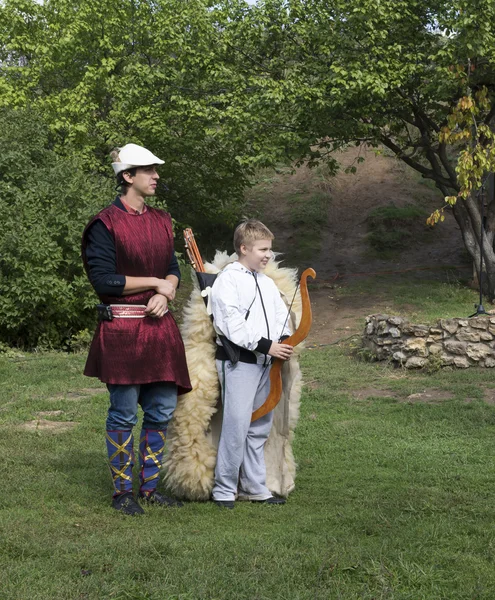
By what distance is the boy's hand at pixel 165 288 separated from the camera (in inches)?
193

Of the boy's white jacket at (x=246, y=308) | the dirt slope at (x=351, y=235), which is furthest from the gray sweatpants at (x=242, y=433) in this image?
the dirt slope at (x=351, y=235)

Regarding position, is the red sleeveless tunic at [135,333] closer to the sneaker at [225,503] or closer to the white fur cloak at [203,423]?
the white fur cloak at [203,423]

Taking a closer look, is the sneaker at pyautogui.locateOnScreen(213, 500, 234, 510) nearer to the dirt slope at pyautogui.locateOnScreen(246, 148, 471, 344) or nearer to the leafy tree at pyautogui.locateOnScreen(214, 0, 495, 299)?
the dirt slope at pyautogui.locateOnScreen(246, 148, 471, 344)

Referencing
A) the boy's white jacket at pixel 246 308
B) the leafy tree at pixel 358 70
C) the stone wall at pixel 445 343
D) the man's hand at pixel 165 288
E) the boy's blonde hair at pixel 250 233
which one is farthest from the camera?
the leafy tree at pixel 358 70

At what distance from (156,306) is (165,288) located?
0.41 feet

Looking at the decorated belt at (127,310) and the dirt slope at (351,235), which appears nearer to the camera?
the decorated belt at (127,310)

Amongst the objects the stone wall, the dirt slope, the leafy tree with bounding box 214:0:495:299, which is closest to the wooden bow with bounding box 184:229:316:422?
the stone wall

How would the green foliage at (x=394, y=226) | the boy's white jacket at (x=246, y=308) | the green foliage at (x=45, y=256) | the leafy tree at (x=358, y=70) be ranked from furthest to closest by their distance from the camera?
1. the green foliage at (x=394, y=226)
2. the leafy tree at (x=358, y=70)
3. the green foliage at (x=45, y=256)
4. the boy's white jacket at (x=246, y=308)

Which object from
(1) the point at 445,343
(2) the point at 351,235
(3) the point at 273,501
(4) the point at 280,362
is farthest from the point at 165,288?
(2) the point at 351,235

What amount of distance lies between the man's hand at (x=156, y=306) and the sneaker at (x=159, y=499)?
3.58ft

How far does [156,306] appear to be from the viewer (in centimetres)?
488

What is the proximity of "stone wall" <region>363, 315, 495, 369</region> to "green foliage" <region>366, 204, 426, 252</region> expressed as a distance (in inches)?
519

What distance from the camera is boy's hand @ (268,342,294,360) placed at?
5035mm

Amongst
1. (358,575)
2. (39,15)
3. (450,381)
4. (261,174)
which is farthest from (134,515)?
(261,174)
